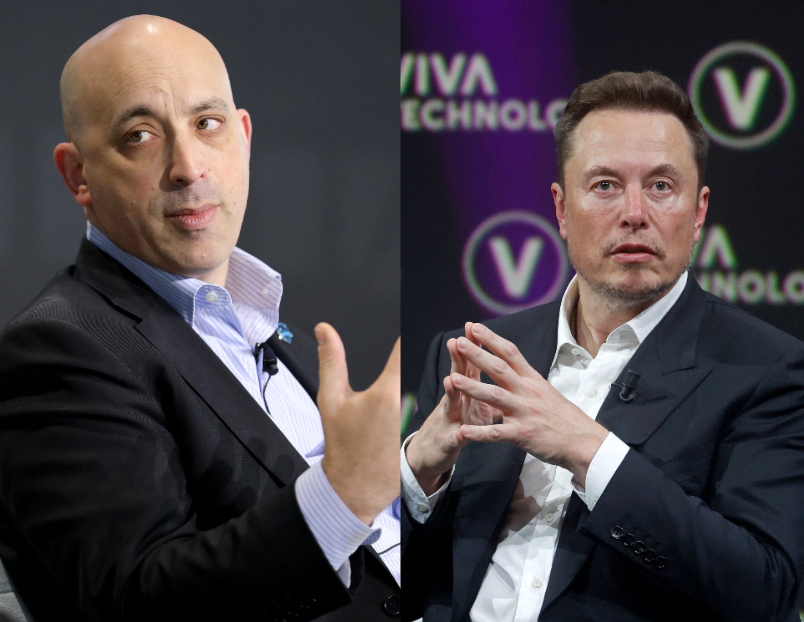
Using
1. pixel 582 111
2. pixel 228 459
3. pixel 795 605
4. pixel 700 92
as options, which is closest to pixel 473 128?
pixel 582 111

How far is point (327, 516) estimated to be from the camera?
133 cm

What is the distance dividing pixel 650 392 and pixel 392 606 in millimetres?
739

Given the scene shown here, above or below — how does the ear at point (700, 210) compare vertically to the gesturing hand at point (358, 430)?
above

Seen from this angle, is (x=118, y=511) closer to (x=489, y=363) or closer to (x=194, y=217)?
(x=194, y=217)

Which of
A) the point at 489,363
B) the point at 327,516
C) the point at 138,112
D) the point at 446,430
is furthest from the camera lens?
the point at 446,430

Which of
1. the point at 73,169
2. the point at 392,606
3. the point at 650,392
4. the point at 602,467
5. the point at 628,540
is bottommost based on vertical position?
the point at 392,606

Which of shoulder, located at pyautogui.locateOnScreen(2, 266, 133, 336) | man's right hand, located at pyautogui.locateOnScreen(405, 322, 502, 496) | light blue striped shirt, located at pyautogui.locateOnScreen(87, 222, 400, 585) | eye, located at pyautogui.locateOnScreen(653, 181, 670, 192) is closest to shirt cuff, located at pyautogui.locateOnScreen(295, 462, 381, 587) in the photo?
light blue striped shirt, located at pyautogui.locateOnScreen(87, 222, 400, 585)

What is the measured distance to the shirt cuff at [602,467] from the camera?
1606 millimetres

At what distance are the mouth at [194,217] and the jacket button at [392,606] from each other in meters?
0.83

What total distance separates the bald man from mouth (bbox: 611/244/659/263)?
28.7 inches

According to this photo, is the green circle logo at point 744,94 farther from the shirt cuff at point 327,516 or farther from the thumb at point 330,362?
the shirt cuff at point 327,516

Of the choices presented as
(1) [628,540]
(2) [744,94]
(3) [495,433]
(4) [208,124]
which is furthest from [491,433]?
(2) [744,94]

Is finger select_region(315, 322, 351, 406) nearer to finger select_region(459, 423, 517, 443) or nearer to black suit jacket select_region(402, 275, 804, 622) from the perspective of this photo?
finger select_region(459, 423, 517, 443)

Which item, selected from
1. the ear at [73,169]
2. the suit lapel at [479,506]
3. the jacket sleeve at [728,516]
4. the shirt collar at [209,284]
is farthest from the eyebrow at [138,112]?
the jacket sleeve at [728,516]
